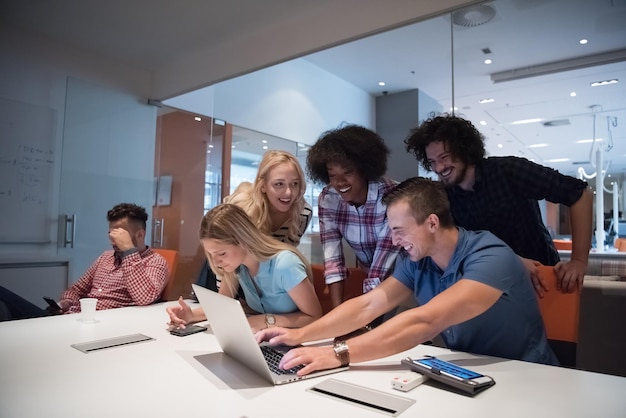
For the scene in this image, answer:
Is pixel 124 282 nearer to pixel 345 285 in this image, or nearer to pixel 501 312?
Answer: pixel 345 285

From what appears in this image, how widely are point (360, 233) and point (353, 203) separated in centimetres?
13

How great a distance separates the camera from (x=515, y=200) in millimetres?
1701

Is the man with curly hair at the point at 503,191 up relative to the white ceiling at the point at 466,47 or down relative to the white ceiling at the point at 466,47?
down

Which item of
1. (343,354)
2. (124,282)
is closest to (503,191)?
(343,354)

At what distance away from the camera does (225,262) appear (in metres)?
1.49

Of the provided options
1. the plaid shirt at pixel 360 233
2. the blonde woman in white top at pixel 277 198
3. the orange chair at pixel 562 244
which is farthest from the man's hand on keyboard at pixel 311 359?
the orange chair at pixel 562 244

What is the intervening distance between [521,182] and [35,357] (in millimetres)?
1720

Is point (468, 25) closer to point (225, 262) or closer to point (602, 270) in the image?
point (602, 270)

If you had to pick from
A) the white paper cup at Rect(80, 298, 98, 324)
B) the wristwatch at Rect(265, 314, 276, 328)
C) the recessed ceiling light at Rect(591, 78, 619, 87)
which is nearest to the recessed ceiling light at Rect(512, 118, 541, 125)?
the recessed ceiling light at Rect(591, 78, 619, 87)

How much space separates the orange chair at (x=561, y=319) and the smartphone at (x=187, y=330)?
1.09 m

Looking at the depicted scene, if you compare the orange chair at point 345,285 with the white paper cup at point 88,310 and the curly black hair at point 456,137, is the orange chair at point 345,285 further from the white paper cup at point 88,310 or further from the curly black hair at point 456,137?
the white paper cup at point 88,310

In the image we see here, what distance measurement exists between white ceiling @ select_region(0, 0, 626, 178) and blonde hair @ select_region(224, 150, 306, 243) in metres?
0.99

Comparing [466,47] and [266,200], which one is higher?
[466,47]

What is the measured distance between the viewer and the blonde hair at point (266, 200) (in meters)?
1.86
